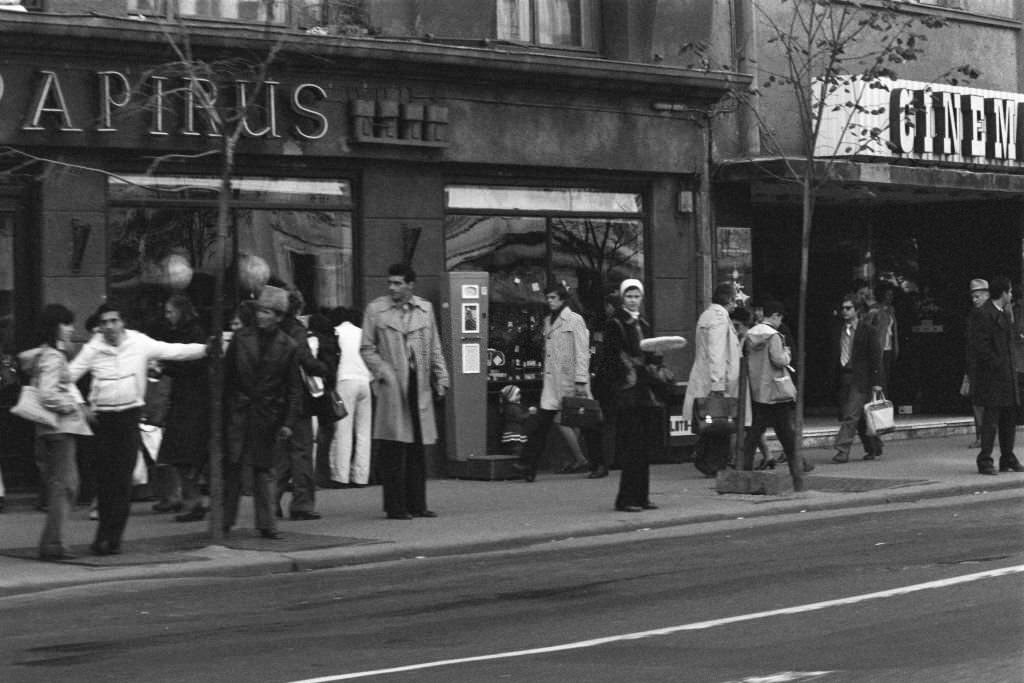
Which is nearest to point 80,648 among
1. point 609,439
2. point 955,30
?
point 609,439

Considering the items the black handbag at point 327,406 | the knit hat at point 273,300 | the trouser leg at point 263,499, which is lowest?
the trouser leg at point 263,499

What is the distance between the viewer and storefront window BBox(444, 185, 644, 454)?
18.9 meters

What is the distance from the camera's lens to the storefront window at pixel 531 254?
1894 cm

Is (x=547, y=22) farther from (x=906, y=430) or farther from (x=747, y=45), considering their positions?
(x=906, y=430)

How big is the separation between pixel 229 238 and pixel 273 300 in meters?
3.97

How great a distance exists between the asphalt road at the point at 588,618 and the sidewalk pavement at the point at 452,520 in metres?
0.35

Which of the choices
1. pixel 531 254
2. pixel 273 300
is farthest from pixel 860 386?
pixel 273 300

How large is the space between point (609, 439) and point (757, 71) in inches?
195

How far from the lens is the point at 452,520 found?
47.5 ft

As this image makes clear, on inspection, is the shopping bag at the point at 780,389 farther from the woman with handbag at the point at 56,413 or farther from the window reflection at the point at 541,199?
the woman with handbag at the point at 56,413

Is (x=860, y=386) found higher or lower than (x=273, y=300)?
lower

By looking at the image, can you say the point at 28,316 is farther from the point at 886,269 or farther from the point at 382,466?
the point at 886,269

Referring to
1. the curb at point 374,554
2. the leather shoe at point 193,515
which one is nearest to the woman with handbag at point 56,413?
the curb at point 374,554

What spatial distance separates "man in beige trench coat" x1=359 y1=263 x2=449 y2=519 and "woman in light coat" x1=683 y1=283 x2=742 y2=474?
13.8 feet
